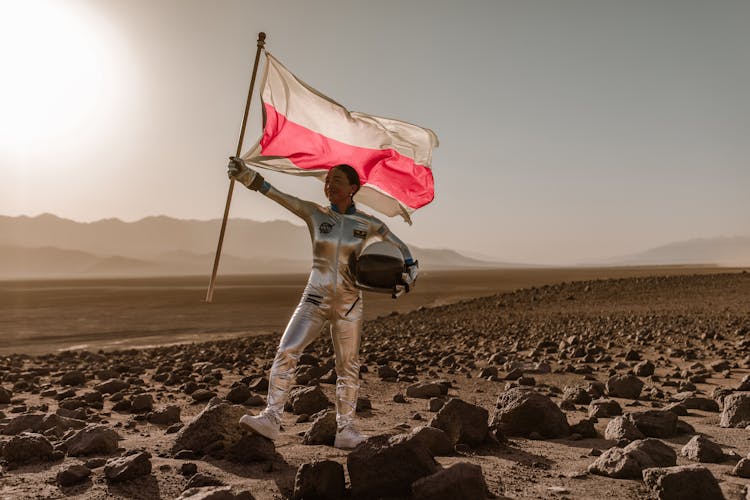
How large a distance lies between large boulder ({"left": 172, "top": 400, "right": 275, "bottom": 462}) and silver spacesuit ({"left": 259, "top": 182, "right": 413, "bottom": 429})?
1.51 ft

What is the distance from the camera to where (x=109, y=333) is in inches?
958

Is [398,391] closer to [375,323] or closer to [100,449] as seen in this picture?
[100,449]

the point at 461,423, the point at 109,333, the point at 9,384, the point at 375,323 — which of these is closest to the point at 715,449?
Answer: the point at 461,423

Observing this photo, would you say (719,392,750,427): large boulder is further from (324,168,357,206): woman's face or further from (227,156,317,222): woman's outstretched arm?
(227,156,317,222): woman's outstretched arm

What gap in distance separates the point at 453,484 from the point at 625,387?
18.1ft

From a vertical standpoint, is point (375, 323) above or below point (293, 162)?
below

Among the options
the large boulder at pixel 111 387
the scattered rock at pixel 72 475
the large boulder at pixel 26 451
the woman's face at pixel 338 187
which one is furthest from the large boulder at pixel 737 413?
the large boulder at pixel 111 387

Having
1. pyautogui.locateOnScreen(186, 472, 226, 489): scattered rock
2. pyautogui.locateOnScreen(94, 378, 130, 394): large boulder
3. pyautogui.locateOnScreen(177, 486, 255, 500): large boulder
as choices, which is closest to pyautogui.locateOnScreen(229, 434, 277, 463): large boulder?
pyautogui.locateOnScreen(186, 472, 226, 489): scattered rock

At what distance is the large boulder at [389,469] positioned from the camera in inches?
178

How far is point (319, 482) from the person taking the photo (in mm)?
4480

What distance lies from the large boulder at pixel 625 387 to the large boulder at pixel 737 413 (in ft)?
5.80

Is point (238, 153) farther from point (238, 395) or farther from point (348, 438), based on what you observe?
point (238, 395)

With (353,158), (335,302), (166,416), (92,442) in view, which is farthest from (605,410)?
(92,442)

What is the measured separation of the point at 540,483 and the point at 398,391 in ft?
16.0
